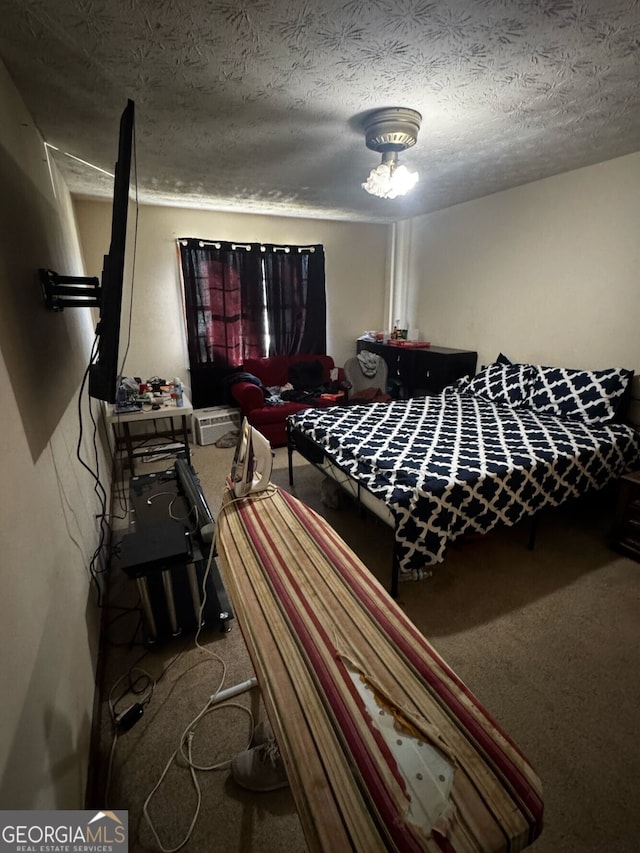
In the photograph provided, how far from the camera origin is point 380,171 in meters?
2.19

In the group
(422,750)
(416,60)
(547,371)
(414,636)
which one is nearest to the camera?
(422,750)

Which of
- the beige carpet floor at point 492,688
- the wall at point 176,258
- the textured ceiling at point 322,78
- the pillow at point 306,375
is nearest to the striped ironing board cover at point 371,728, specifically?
the beige carpet floor at point 492,688

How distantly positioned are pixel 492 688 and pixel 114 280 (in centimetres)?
206

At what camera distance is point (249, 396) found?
12.6 feet

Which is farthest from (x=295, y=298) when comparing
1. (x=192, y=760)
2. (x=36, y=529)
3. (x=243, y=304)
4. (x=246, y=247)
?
(x=192, y=760)

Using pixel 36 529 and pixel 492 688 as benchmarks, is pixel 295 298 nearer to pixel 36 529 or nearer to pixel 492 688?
pixel 36 529

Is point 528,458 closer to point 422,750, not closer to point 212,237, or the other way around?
point 422,750

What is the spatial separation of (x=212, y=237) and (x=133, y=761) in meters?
4.34

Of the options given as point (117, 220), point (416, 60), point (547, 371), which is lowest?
point (547, 371)

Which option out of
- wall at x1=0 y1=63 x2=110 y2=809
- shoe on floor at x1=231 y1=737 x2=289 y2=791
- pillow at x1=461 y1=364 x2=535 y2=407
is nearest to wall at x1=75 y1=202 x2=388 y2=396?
wall at x1=0 y1=63 x2=110 y2=809

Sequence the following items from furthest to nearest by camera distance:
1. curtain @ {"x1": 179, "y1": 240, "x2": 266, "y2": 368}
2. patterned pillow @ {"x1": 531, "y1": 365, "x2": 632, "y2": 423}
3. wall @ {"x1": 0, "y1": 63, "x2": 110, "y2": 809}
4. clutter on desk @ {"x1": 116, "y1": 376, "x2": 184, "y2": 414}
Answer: curtain @ {"x1": 179, "y1": 240, "x2": 266, "y2": 368}, clutter on desk @ {"x1": 116, "y1": 376, "x2": 184, "y2": 414}, patterned pillow @ {"x1": 531, "y1": 365, "x2": 632, "y2": 423}, wall @ {"x1": 0, "y1": 63, "x2": 110, "y2": 809}

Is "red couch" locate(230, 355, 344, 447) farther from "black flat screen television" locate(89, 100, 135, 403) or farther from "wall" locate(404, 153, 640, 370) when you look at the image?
"black flat screen television" locate(89, 100, 135, 403)

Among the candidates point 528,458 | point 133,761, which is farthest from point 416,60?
point 133,761

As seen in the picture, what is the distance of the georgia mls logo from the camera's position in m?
0.73
